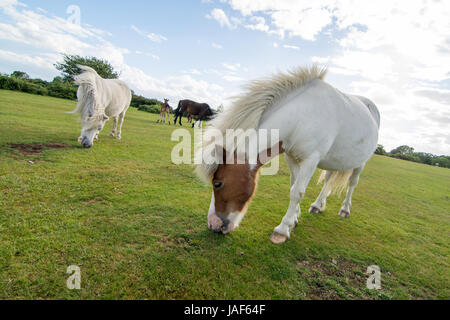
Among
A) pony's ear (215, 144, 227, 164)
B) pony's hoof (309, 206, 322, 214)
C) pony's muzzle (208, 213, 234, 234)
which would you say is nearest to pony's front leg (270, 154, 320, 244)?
pony's muzzle (208, 213, 234, 234)

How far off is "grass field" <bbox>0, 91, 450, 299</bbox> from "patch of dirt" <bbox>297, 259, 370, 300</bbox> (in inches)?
0.5

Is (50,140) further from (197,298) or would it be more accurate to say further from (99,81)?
(197,298)

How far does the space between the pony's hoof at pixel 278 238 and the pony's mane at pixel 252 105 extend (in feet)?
4.17

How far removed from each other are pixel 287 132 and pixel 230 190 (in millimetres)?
928

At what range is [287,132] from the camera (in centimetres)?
220

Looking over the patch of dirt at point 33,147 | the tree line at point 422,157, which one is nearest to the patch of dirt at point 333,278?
the patch of dirt at point 33,147

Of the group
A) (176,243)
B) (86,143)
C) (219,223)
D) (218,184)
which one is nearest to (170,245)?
(176,243)

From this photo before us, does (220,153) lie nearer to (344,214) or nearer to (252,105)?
(252,105)

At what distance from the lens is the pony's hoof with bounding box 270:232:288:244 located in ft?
8.37

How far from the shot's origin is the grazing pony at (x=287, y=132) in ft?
6.52

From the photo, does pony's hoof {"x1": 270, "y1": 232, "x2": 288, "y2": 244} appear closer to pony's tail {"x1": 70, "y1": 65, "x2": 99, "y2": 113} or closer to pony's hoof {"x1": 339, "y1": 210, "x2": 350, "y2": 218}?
pony's hoof {"x1": 339, "y1": 210, "x2": 350, "y2": 218}

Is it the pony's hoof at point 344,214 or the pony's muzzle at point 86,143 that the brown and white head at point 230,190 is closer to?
the pony's hoof at point 344,214
